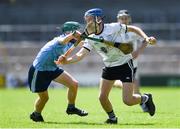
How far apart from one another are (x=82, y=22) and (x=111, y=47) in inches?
1063

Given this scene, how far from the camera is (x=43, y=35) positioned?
39.5m

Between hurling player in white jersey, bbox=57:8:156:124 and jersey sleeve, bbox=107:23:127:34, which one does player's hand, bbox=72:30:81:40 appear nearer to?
hurling player in white jersey, bbox=57:8:156:124

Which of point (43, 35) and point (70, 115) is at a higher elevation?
point (70, 115)

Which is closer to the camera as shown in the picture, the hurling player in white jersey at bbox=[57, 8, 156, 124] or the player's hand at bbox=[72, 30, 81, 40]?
the hurling player in white jersey at bbox=[57, 8, 156, 124]

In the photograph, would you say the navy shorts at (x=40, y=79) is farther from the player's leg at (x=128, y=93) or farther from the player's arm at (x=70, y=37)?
the player's leg at (x=128, y=93)

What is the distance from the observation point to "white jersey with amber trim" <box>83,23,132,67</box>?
45.7 feet

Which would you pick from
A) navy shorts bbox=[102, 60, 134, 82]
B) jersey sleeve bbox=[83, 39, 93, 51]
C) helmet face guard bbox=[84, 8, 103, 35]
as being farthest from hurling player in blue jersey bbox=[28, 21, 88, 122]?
navy shorts bbox=[102, 60, 134, 82]

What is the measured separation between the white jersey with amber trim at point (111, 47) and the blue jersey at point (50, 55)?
37.9 inches

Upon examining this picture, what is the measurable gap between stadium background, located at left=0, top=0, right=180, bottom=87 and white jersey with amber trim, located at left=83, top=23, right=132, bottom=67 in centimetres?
2024

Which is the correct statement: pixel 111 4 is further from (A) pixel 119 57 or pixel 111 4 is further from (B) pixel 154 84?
(A) pixel 119 57

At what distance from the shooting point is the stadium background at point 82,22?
116 feet

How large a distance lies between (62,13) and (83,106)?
23.4 m

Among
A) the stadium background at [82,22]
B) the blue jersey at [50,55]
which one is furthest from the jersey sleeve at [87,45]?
the stadium background at [82,22]

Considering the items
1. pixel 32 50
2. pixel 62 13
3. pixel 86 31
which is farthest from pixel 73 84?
pixel 62 13
